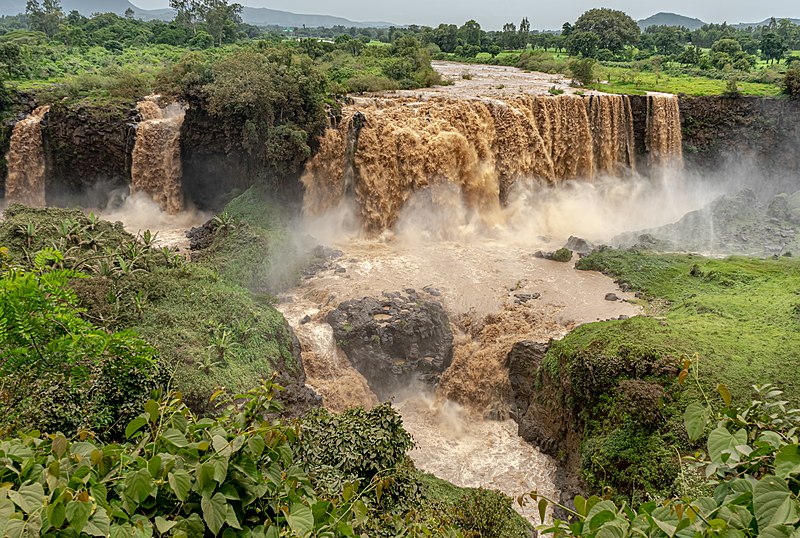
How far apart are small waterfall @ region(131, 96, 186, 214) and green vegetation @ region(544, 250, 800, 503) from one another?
17.8 m

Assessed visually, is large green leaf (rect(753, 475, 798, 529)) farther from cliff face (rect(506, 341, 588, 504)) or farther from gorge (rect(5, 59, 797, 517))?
gorge (rect(5, 59, 797, 517))

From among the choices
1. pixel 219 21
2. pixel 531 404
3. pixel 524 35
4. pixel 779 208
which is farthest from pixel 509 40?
pixel 531 404

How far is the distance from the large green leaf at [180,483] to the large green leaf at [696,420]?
2111mm

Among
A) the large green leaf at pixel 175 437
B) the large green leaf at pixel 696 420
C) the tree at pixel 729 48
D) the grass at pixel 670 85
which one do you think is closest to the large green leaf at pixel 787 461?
the large green leaf at pixel 696 420

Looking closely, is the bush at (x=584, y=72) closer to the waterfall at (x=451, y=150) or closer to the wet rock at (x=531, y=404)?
the waterfall at (x=451, y=150)

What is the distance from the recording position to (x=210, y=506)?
237cm

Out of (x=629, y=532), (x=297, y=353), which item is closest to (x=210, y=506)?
(x=629, y=532)

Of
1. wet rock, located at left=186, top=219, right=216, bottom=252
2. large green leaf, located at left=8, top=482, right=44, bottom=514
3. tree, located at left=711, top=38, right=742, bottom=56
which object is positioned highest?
tree, located at left=711, top=38, right=742, bottom=56


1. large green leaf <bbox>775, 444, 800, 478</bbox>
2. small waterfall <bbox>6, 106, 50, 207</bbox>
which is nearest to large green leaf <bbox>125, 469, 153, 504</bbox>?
large green leaf <bbox>775, 444, 800, 478</bbox>

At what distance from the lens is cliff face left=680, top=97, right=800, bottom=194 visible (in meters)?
28.9

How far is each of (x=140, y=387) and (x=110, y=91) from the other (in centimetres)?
2141

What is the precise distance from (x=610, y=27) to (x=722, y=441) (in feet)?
194

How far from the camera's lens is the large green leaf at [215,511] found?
2.34m

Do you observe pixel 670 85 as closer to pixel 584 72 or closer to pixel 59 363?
pixel 584 72
